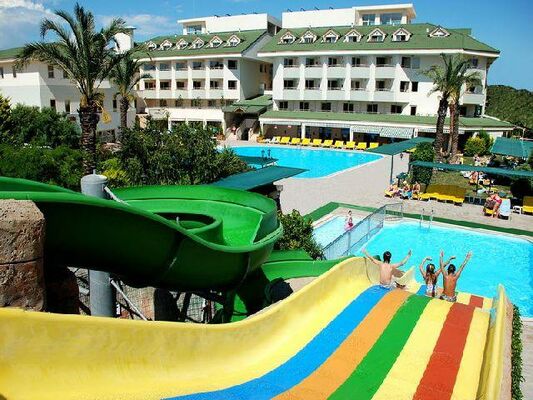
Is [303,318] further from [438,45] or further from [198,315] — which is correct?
[438,45]

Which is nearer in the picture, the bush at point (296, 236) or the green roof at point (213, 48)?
the bush at point (296, 236)

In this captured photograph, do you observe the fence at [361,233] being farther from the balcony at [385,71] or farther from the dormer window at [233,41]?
the dormer window at [233,41]

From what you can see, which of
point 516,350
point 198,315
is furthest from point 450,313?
point 198,315

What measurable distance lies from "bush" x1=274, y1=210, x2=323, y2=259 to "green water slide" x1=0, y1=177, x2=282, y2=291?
500 cm

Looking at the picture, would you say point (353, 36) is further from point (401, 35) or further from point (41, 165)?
point (41, 165)

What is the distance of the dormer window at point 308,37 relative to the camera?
172ft

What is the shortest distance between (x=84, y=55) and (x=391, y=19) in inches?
1822

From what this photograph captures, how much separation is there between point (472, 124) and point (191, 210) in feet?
133

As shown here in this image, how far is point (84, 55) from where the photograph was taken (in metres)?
20.0

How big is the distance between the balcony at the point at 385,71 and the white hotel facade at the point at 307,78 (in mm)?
103

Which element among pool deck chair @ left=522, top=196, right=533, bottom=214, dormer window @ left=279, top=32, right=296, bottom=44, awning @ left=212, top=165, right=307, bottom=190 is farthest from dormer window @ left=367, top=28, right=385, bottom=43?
awning @ left=212, top=165, right=307, bottom=190

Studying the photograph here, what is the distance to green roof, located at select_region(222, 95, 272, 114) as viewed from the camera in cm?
5288

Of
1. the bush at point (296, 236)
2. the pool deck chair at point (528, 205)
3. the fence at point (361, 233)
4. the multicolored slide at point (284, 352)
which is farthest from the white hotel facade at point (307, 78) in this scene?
the multicolored slide at point (284, 352)

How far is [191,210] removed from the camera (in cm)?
993
